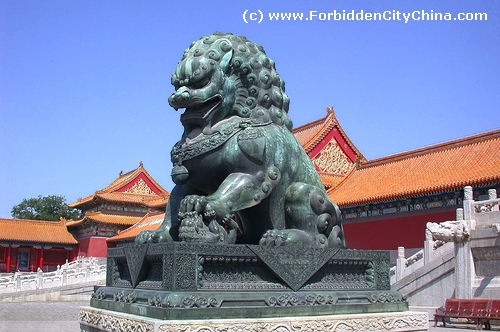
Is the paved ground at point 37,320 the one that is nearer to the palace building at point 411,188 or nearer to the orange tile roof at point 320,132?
the palace building at point 411,188

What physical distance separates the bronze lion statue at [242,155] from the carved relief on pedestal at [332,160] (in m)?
23.6

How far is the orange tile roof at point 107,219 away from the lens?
39094 millimetres

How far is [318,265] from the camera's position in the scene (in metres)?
3.96

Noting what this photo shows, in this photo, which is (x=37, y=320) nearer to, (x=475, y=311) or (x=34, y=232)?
(x=475, y=311)

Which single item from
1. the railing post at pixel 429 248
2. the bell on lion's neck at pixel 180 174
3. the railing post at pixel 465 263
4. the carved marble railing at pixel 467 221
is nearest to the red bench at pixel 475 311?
the railing post at pixel 465 263

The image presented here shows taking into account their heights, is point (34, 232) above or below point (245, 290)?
above

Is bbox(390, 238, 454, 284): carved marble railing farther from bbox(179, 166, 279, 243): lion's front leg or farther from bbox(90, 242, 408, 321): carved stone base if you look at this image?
bbox(179, 166, 279, 243): lion's front leg

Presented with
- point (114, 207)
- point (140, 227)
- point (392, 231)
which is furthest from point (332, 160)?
point (114, 207)

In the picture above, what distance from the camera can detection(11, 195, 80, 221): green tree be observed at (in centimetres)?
5909

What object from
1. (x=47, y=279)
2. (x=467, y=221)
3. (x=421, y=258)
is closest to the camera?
(x=467, y=221)

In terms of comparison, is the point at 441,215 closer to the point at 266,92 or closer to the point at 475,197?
the point at 475,197

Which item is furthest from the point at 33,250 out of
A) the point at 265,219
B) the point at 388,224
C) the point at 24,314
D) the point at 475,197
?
the point at 265,219

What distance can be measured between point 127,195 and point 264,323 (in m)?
40.2

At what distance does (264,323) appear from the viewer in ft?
11.3
